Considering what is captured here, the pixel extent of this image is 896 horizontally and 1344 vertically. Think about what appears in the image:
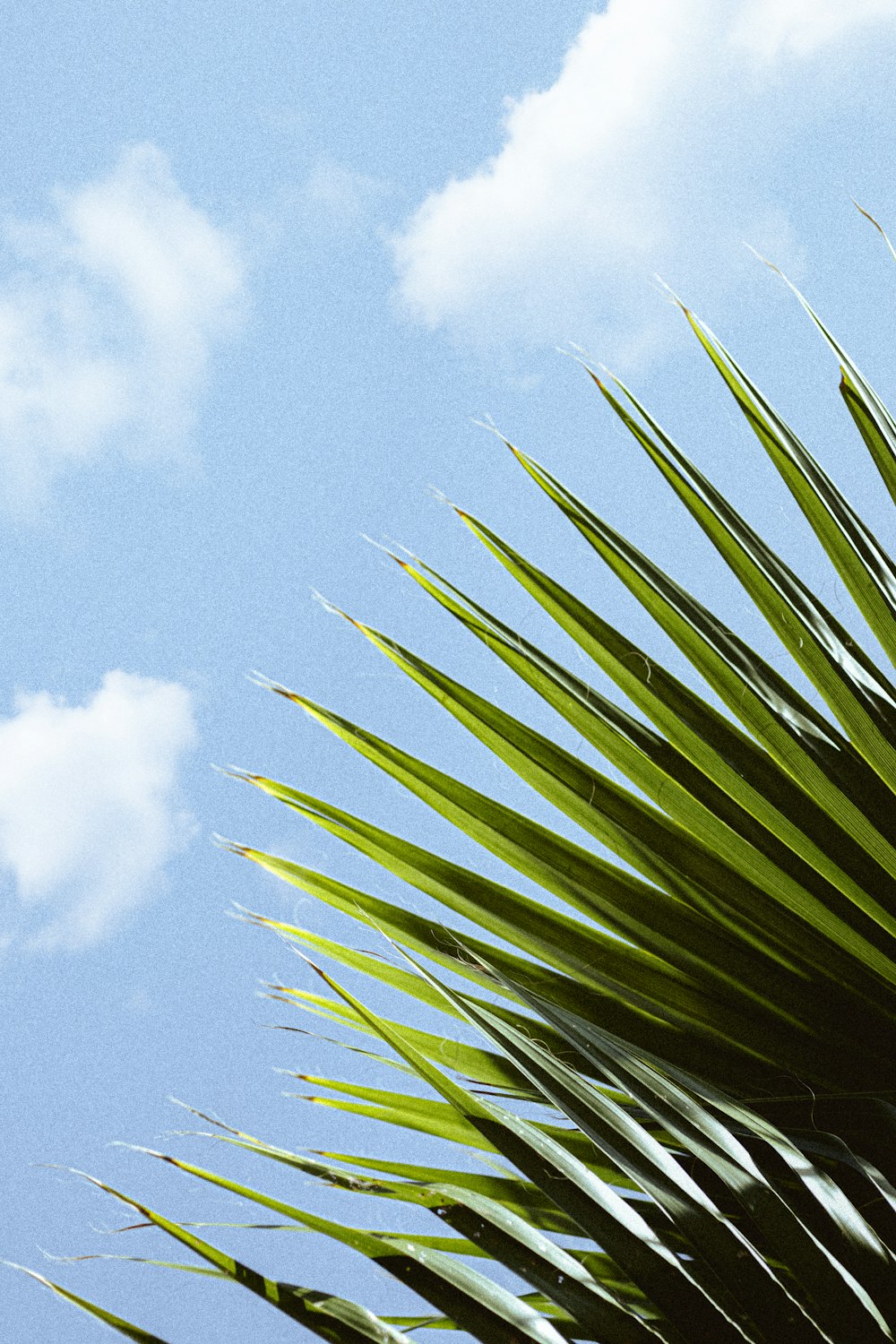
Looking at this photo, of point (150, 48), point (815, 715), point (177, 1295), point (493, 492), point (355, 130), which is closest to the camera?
point (815, 715)

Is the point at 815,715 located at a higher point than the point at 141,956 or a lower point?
lower

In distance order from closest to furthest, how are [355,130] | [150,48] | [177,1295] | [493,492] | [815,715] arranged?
[815,715] < [150,48] < [355,130] < [177,1295] < [493,492]

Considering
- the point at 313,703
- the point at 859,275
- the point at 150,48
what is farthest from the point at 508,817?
the point at 859,275

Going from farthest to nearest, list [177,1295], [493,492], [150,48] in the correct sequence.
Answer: [493,492] → [177,1295] → [150,48]

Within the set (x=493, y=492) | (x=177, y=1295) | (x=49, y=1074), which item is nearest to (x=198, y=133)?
(x=493, y=492)

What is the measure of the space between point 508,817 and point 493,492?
23699mm

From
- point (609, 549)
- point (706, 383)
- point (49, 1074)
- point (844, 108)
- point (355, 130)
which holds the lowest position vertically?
point (609, 549)

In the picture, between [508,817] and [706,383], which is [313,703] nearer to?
[508,817]

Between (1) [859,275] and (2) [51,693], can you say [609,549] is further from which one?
(1) [859,275]

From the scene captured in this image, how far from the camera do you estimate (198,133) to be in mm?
19578

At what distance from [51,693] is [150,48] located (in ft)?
38.0

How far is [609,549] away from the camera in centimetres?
81

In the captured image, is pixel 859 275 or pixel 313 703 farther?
pixel 859 275

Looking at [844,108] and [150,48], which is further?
[844,108]
